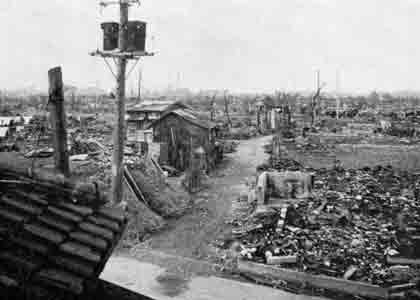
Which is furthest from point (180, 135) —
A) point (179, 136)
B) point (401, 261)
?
point (401, 261)

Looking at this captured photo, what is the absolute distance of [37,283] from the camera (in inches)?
82.6

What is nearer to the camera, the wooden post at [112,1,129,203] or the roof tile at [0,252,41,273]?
the roof tile at [0,252,41,273]

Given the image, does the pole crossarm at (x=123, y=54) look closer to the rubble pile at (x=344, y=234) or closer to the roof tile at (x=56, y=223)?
the rubble pile at (x=344, y=234)

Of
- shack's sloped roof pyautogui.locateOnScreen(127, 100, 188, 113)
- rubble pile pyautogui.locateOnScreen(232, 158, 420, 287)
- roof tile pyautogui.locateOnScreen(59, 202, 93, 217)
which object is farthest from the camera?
shack's sloped roof pyautogui.locateOnScreen(127, 100, 188, 113)

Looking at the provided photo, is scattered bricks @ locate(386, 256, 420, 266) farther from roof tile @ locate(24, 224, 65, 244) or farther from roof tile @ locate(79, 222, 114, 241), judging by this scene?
roof tile @ locate(24, 224, 65, 244)

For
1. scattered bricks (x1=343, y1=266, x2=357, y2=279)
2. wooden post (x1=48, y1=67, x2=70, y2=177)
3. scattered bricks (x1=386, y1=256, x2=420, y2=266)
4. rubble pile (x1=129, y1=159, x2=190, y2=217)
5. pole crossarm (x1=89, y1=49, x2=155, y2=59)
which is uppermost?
pole crossarm (x1=89, y1=49, x2=155, y2=59)

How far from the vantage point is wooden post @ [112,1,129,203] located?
8.97m

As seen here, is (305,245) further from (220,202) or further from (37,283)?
(37,283)

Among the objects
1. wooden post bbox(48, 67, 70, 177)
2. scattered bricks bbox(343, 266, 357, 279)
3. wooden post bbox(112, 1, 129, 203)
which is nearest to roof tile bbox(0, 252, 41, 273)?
wooden post bbox(48, 67, 70, 177)

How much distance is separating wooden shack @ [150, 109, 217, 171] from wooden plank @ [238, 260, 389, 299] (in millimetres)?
12646

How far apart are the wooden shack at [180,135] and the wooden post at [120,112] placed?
11.9 meters

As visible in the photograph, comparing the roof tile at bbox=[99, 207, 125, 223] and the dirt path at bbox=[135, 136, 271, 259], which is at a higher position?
the roof tile at bbox=[99, 207, 125, 223]

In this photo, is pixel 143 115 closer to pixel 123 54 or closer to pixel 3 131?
pixel 3 131

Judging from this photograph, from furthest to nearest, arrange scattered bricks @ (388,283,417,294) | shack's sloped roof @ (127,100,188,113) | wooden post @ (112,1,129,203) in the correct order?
shack's sloped roof @ (127,100,188,113)
wooden post @ (112,1,129,203)
scattered bricks @ (388,283,417,294)
